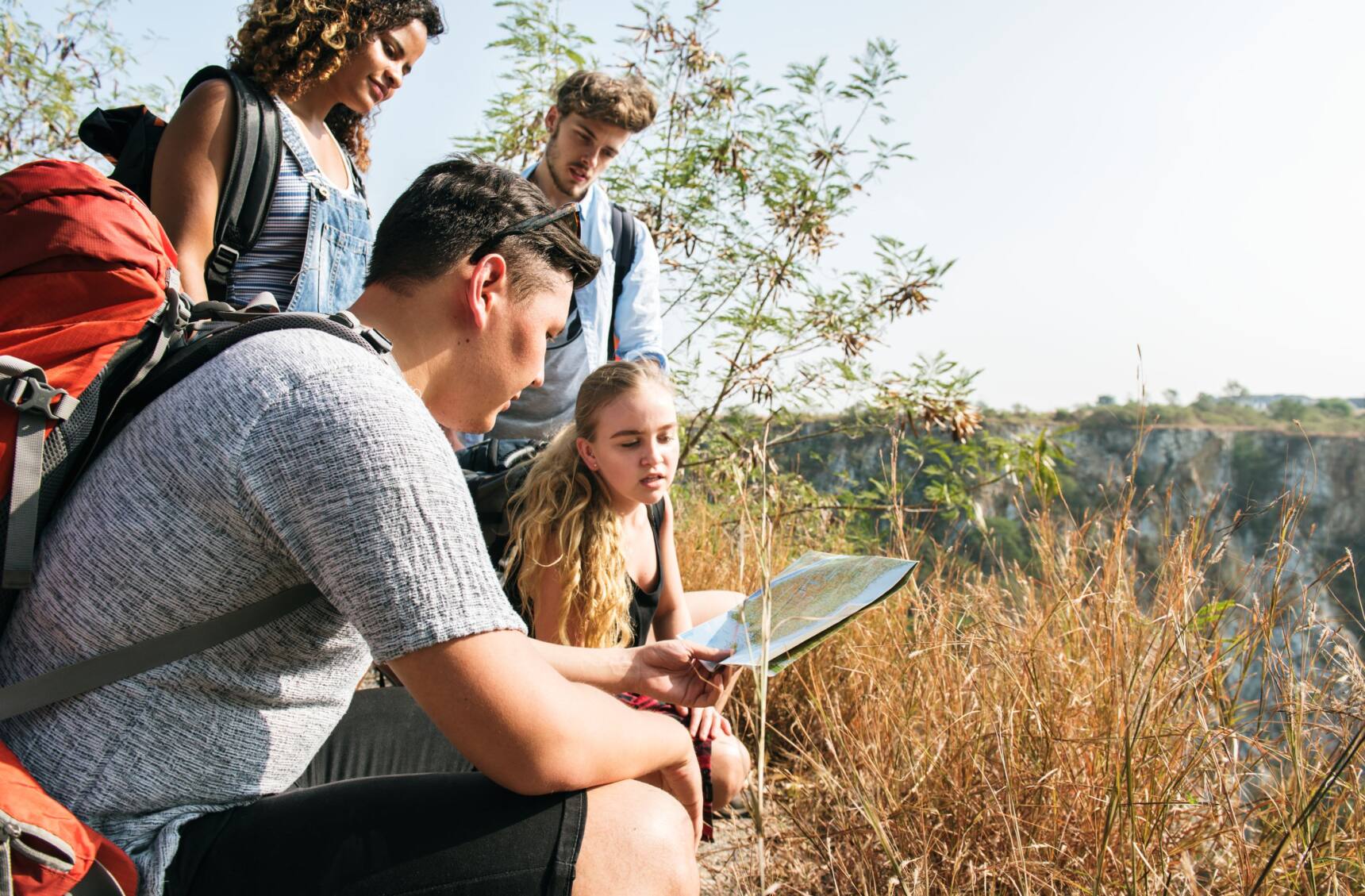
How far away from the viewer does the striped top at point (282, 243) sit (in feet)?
7.18

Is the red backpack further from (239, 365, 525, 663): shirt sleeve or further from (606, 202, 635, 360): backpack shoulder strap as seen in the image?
(606, 202, 635, 360): backpack shoulder strap

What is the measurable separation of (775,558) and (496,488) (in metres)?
1.74

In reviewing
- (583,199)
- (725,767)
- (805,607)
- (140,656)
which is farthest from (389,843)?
(583,199)

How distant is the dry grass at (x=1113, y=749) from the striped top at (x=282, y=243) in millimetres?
1416

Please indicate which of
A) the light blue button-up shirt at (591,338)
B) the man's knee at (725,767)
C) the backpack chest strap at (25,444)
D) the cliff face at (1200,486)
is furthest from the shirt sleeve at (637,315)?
the backpack chest strap at (25,444)

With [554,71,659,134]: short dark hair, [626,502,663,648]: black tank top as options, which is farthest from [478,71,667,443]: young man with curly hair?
[626,502,663,648]: black tank top

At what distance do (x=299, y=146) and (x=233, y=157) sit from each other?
17cm

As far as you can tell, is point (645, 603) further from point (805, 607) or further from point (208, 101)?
point (208, 101)

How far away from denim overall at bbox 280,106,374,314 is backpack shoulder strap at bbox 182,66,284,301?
0.06m

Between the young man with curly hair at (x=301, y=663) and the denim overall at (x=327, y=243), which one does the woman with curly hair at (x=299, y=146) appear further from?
the young man with curly hair at (x=301, y=663)

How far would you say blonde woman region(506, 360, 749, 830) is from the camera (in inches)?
103

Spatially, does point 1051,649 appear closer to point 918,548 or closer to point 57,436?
point 918,548

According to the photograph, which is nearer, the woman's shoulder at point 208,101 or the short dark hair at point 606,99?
the woman's shoulder at point 208,101

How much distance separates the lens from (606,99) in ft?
10.4
